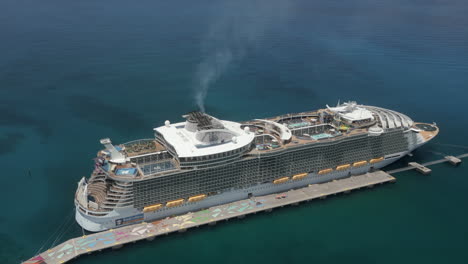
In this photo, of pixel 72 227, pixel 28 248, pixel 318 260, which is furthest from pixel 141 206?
pixel 318 260

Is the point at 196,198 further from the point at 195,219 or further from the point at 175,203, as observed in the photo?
the point at 175,203

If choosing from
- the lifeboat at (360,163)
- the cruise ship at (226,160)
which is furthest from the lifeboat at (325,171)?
the lifeboat at (360,163)

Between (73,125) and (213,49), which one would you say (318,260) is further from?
(213,49)

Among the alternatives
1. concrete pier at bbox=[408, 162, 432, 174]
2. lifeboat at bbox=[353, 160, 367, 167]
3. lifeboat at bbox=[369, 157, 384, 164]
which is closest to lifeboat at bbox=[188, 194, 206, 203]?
lifeboat at bbox=[353, 160, 367, 167]

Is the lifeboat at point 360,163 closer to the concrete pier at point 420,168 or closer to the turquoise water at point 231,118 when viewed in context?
the turquoise water at point 231,118

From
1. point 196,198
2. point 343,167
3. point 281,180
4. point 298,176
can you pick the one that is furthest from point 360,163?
point 196,198

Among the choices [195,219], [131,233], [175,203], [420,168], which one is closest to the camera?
[131,233]
